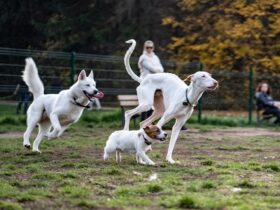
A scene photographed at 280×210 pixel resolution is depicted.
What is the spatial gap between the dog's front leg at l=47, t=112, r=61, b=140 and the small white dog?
42.7 inches

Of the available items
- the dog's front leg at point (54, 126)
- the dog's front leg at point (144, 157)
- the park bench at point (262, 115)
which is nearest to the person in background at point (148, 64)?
the dog's front leg at point (54, 126)

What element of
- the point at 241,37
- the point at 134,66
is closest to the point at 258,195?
the point at 134,66

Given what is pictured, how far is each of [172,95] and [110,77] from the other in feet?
35.9

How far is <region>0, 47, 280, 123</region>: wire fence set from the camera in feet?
65.6

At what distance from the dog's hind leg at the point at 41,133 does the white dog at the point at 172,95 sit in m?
1.27

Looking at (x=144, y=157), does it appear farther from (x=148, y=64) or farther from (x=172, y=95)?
(x=148, y=64)

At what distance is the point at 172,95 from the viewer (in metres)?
11.0

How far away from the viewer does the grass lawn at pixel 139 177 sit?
269 inches

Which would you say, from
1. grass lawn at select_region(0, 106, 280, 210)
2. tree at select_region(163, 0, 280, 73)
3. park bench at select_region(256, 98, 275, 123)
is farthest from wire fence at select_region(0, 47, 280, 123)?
grass lawn at select_region(0, 106, 280, 210)

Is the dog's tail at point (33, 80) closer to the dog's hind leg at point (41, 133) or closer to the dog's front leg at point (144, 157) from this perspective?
the dog's hind leg at point (41, 133)

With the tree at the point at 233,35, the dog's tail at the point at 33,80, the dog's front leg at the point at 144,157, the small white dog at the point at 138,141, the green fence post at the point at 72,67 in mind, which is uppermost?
the tree at the point at 233,35

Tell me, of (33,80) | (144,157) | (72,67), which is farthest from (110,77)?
(144,157)

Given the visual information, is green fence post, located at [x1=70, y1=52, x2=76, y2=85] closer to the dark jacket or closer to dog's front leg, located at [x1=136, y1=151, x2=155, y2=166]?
the dark jacket

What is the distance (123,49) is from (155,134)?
22.4 m
